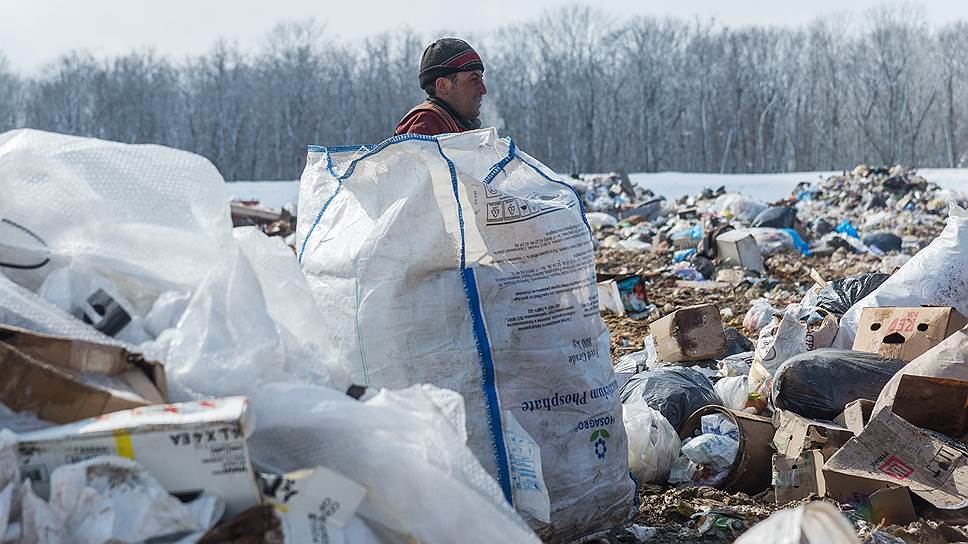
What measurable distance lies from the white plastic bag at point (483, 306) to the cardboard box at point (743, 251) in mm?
6257

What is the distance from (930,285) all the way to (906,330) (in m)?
0.51

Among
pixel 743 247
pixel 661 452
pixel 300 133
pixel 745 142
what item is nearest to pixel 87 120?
pixel 300 133

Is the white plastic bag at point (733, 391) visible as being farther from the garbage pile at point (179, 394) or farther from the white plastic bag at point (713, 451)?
the garbage pile at point (179, 394)

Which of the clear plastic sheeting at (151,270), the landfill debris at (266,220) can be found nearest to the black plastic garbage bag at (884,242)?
the landfill debris at (266,220)

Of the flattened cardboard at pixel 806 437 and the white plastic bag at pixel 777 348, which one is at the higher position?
the white plastic bag at pixel 777 348

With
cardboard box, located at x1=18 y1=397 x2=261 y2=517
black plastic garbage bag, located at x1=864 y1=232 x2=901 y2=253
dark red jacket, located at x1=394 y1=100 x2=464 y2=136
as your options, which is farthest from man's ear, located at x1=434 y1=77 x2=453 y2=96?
black plastic garbage bag, located at x1=864 y1=232 x2=901 y2=253

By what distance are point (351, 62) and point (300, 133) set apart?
521cm

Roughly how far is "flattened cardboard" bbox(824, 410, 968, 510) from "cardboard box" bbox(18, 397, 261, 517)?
1726mm

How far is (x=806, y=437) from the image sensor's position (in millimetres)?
Answer: 2777

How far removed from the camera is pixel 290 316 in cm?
183

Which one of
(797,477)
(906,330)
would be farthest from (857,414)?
(906,330)

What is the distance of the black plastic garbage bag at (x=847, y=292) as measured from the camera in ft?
13.5

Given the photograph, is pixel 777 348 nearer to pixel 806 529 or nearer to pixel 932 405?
pixel 932 405

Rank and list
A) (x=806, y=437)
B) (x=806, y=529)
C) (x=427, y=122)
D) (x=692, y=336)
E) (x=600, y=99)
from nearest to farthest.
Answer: (x=806, y=529) → (x=806, y=437) → (x=427, y=122) → (x=692, y=336) → (x=600, y=99)
